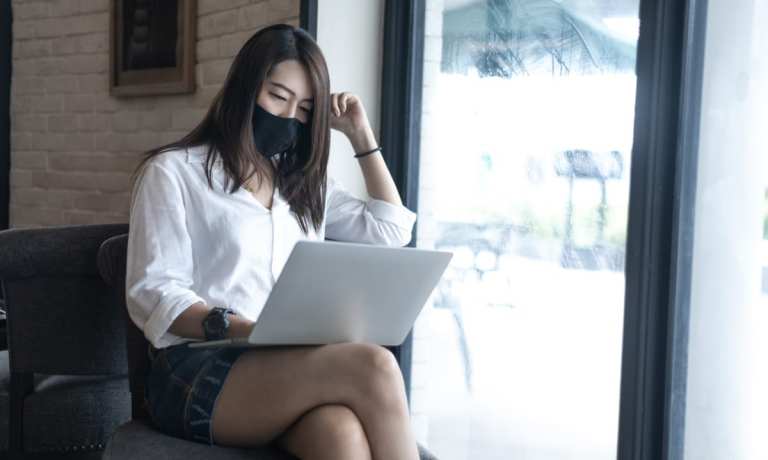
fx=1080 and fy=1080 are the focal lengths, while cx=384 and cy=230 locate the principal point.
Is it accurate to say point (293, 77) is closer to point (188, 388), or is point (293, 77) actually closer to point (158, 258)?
point (158, 258)

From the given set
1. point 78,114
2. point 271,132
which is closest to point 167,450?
point 271,132

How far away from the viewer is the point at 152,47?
3.75 meters

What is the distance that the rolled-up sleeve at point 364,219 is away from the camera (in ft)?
8.16

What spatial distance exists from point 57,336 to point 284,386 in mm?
723

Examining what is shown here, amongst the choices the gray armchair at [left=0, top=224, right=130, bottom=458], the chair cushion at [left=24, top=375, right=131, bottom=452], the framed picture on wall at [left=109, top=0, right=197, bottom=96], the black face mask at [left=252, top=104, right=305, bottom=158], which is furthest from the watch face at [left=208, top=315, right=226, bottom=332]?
the framed picture on wall at [left=109, top=0, right=197, bottom=96]

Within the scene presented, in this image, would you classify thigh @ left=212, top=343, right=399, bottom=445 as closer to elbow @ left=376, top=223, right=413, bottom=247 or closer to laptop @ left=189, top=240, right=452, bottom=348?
laptop @ left=189, top=240, right=452, bottom=348

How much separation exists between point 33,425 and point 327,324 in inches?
34.3

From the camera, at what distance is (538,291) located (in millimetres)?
2471

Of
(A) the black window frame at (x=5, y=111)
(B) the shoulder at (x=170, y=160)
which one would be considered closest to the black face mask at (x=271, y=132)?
(B) the shoulder at (x=170, y=160)

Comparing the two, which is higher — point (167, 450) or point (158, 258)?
point (158, 258)

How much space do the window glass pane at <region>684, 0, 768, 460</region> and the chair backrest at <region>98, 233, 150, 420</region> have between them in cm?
108

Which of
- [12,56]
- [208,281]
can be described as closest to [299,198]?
[208,281]

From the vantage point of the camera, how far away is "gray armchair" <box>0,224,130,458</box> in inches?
92.1

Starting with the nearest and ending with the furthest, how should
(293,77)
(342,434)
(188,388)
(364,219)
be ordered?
(342,434), (188,388), (293,77), (364,219)
